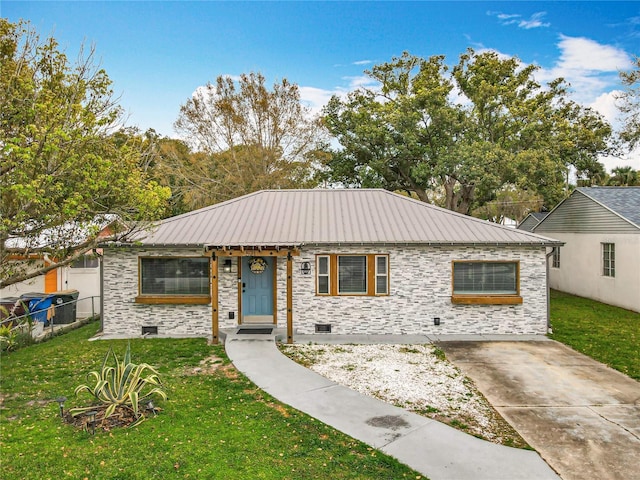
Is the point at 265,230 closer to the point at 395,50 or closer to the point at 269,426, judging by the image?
the point at 269,426

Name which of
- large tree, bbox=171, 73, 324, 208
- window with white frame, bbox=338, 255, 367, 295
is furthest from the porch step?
large tree, bbox=171, 73, 324, 208

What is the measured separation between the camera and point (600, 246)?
16.0 meters

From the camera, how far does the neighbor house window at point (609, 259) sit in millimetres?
15391

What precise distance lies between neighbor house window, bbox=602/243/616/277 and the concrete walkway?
13561 mm

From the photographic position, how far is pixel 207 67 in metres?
23.4

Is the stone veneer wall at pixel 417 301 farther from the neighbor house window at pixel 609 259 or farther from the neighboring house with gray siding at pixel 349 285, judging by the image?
the neighbor house window at pixel 609 259

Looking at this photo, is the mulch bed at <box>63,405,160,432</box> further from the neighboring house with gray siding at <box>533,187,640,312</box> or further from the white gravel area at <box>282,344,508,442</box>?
the neighboring house with gray siding at <box>533,187,640,312</box>

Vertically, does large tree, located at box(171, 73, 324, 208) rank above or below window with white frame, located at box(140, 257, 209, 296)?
above

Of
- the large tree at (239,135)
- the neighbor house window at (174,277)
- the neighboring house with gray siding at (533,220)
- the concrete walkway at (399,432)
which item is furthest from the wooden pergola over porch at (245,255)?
the neighboring house with gray siding at (533,220)

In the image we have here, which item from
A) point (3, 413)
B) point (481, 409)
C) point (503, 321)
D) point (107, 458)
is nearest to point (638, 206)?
point (503, 321)

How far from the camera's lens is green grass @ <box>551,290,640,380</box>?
8.91 metres

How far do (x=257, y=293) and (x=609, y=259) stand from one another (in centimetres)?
1357

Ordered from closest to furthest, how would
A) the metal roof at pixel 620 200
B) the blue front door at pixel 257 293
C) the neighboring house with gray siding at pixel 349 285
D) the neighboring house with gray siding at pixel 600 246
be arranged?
the neighboring house with gray siding at pixel 349 285 < the blue front door at pixel 257 293 < the neighboring house with gray siding at pixel 600 246 < the metal roof at pixel 620 200

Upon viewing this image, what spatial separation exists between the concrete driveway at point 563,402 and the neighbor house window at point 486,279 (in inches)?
60.9
